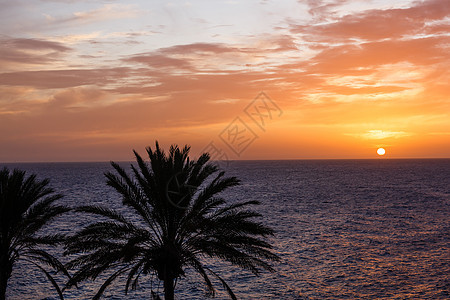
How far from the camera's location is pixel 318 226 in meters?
62.2

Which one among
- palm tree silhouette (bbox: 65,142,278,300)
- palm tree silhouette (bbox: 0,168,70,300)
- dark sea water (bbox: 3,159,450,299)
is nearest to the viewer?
palm tree silhouette (bbox: 65,142,278,300)

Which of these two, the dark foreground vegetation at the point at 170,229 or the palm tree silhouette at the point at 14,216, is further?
the palm tree silhouette at the point at 14,216

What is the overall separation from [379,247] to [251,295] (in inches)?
840

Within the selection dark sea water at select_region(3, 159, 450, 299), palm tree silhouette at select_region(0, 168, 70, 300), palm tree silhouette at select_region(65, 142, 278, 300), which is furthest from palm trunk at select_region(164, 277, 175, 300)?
dark sea water at select_region(3, 159, 450, 299)

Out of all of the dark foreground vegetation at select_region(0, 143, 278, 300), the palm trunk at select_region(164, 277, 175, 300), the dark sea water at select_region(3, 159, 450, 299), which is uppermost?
the dark foreground vegetation at select_region(0, 143, 278, 300)

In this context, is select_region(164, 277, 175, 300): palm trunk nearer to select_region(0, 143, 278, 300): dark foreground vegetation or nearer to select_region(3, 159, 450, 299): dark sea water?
select_region(0, 143, 278, 300): dark foreground vegetation

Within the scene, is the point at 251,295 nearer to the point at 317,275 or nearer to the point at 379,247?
the point at 317,275

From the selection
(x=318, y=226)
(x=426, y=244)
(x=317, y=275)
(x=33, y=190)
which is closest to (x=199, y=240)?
(x=33, y=190)

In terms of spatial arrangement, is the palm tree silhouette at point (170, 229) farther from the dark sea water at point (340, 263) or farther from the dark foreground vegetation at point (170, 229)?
the dark sea water at point (340, 263)

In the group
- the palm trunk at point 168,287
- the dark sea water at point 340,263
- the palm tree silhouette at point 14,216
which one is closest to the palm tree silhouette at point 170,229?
the palm trunk at point 168,287

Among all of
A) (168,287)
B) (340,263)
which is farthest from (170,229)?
(340,263)

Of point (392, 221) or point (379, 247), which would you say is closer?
point (379, 247)

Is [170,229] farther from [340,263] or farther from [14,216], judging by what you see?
[340,263]

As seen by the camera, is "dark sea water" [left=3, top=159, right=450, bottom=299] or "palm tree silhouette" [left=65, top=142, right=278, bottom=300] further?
"dark sea water" [left=3, top=159, right=450, bottom=299]
